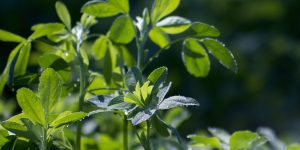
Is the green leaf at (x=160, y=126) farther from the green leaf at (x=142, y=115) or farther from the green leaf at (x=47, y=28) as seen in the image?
the green leaf at (x=47, y=28)

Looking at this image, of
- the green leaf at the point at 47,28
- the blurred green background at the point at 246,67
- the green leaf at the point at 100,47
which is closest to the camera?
the green leaf at the point at 47,28

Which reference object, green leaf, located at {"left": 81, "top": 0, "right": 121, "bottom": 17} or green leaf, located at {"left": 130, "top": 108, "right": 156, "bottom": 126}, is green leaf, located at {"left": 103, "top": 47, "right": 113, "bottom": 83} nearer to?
green leaf, located at {"left": 81, "top": 0, "right": 121, "bottom": 17}

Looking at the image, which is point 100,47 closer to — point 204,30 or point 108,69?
point 108,69

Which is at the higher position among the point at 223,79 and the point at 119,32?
the point at 119,32

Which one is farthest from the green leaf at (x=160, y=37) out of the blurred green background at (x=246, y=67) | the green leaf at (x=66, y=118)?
the blurred green background at (x=246, y=67)

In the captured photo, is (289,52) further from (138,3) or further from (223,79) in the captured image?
(138,3)

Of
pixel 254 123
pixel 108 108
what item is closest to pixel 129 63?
pixel 108 108
